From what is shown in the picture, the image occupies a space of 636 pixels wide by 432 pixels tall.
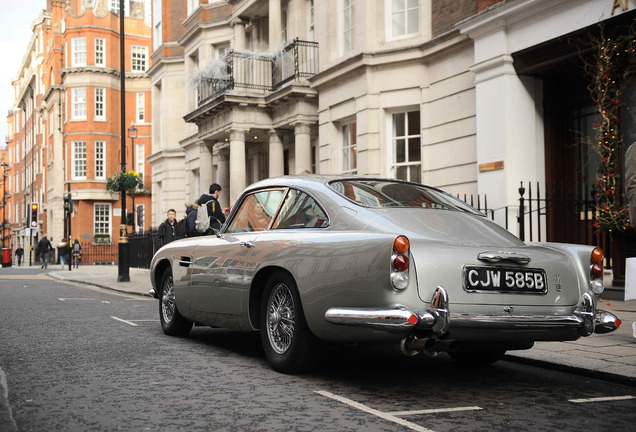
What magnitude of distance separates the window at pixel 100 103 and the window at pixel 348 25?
4042cm

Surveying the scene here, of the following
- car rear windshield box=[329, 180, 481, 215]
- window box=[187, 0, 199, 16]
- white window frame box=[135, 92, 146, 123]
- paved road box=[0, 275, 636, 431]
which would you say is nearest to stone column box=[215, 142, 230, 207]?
window box=[187, 0, 199, 16]

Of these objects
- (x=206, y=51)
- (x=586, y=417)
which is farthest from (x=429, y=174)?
(x=206, y=51)

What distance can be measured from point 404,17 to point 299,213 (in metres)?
12.0

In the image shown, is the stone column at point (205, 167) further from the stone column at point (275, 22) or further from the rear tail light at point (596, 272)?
the rear tail light at point (596, 272)

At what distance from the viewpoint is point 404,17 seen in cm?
1717

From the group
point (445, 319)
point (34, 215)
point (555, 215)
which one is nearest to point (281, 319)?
point (445, 319)

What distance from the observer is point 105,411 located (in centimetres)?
460

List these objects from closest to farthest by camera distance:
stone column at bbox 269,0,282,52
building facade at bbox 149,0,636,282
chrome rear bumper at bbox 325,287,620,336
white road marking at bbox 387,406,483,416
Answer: white road marking at bbox 387,406,483,416 < chrome rear bumper at bbox 325,287,620,336 < building facade at bbox 149,0,636,282 < stone column at bbox 269,0,282,52

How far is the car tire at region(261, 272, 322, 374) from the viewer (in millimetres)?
5664

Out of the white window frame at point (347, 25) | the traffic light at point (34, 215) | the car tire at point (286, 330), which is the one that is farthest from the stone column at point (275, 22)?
the traffic light at point (34, 215)

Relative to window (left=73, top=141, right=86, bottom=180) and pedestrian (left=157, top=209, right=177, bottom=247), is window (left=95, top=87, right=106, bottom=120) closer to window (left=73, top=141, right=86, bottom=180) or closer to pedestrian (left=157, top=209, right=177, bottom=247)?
window (left=73, top=141, right=86, bottom=180)

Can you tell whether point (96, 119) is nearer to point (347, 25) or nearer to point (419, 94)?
point (347, 25)

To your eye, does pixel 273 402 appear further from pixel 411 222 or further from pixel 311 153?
pixel 311 153

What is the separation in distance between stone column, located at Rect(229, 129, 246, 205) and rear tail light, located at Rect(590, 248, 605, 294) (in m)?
17.2
